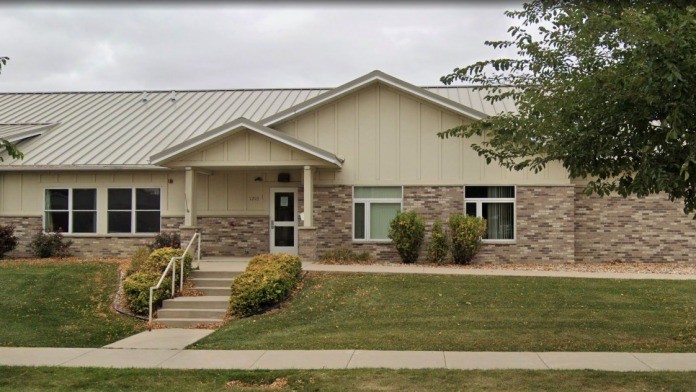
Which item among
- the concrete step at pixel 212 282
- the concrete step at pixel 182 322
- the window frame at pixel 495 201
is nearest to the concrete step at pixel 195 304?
the concrete step at pixel 182 322

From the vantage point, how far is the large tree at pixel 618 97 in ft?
21.4

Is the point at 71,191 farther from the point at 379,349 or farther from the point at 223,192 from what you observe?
the point at 379,349

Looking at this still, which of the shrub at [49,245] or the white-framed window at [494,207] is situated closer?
the white-framed window at [494,207]

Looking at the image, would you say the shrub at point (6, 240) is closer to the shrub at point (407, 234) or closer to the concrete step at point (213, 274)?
the concrete step at point (213, 274)

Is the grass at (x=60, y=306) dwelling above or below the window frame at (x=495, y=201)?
below

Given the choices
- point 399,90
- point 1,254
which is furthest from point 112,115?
point 399,90

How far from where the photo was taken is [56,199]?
70.0 feet

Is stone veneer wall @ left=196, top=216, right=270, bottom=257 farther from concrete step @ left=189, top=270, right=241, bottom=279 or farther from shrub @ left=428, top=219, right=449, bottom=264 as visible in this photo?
shrub @ left=428, top=219, right=449, bottom=264

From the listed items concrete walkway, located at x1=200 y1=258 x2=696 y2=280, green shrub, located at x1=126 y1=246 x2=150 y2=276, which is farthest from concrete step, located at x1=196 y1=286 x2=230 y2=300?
green shrub, located at x1=126 y1=246 x2=150 y2=276

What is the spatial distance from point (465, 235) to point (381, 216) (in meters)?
2.71

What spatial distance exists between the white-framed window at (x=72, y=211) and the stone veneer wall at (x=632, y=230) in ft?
50.5

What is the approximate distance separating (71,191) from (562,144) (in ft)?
57.0

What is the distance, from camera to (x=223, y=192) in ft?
67.7

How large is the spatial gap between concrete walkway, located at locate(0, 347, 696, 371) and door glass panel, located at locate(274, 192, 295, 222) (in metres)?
10.1
